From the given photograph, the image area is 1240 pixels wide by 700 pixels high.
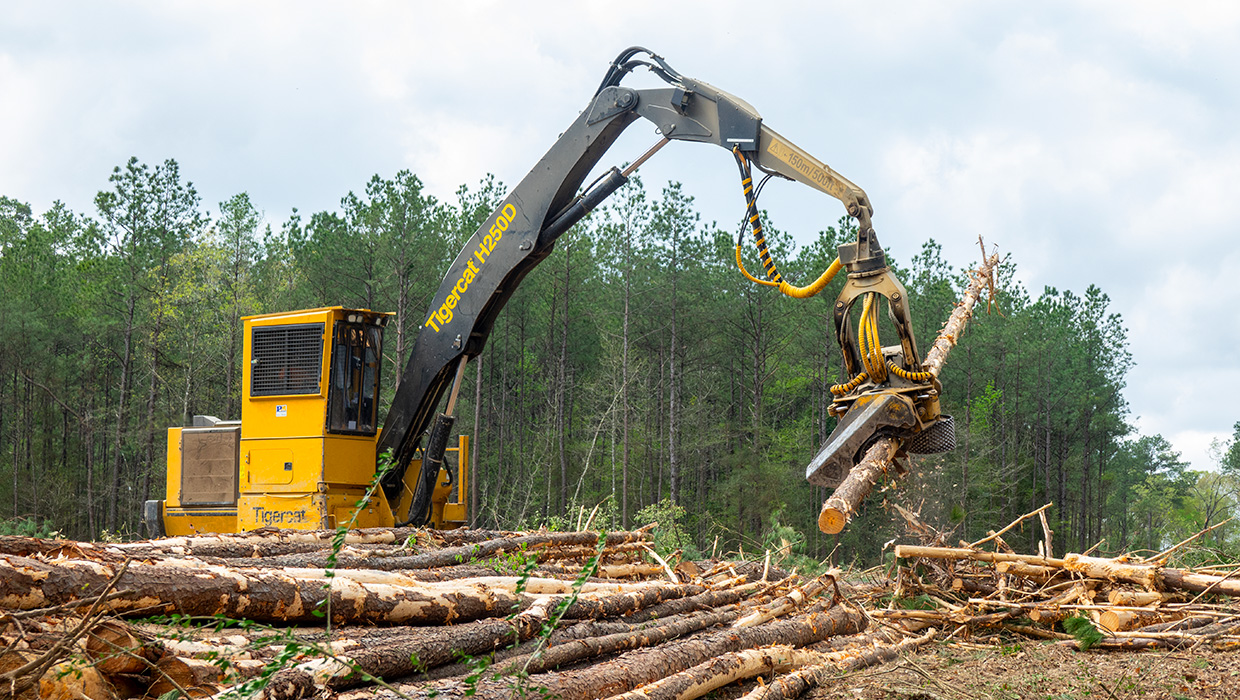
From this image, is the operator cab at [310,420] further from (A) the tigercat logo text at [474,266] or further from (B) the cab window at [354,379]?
(A) the tigercat logo text at [474,266]

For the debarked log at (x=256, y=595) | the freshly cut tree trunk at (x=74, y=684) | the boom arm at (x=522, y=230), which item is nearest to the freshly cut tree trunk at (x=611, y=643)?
the debarked log at (x=256, y=595)

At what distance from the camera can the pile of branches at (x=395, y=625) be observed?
12.4ft

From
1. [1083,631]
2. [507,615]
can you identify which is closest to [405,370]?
[507,615]

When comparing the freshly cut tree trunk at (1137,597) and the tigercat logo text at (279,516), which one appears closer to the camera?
the freshly cut tree trunk at (1137,597)

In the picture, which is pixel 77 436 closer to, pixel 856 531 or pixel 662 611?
pixel 856 531

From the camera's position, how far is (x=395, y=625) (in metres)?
5.42

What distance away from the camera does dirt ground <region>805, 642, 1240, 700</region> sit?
5.77 meters

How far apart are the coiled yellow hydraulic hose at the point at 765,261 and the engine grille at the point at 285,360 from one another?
4.44 metres

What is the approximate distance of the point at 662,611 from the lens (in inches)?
272

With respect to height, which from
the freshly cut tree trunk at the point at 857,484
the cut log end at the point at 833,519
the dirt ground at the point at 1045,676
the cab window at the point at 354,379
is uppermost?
the cab window at the point at 354,379

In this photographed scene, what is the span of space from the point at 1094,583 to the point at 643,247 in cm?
2636

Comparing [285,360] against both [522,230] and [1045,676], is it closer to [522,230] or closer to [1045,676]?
[522,230]

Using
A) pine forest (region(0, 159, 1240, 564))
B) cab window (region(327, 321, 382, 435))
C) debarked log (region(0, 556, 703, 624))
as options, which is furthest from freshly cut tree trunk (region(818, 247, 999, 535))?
pine forest (region(0, 159, 1240, 564))

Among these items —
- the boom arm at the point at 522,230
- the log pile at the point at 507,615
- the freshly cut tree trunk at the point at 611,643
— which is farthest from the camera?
the boom arm at the point at 522,230
